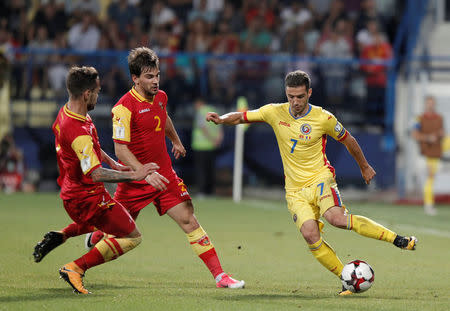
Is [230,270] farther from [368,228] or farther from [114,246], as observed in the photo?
[368,228]

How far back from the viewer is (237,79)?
19.9m

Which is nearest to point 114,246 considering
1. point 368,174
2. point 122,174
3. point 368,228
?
point 122,174

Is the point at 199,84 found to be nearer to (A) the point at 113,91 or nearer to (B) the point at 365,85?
(A) the point at 113,91

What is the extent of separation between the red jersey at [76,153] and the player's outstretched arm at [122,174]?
62mm

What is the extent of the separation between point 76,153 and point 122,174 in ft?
1.37

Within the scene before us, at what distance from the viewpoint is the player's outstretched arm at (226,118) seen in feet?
26.3

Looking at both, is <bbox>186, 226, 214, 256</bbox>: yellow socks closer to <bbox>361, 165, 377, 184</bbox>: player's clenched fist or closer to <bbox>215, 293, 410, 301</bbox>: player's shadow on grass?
<bbox>215, 293, 410, 301</bbox>: player's shadow on grass

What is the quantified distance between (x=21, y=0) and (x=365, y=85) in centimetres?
863

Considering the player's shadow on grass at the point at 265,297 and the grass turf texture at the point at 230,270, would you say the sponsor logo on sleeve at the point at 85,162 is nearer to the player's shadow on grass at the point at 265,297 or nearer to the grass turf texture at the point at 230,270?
the grass turf texture at the point at 230,270

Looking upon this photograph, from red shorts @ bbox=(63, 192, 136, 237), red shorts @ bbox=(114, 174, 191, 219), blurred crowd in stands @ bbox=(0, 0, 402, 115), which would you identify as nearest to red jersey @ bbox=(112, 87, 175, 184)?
red shorts @ bbox=(114, 174, 191, 219)

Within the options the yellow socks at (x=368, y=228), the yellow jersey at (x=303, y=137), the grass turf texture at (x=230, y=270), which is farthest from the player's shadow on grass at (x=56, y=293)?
the yellow socks at (x=368, y=228)

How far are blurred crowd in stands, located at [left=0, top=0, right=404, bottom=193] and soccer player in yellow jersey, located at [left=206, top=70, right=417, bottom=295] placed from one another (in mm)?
11244

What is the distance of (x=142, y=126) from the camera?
314 inches

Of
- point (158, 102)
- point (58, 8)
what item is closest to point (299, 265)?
point (158, 102)
